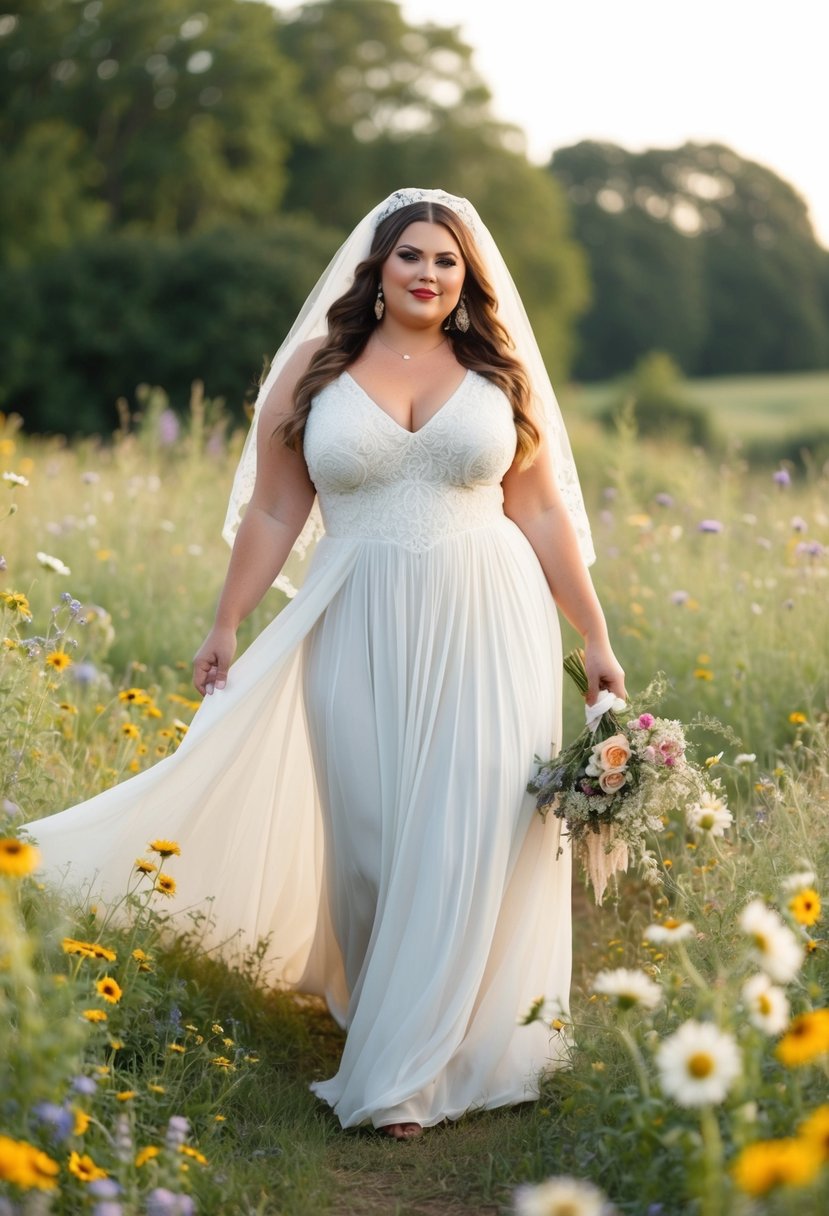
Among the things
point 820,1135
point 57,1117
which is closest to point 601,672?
point 57,1117

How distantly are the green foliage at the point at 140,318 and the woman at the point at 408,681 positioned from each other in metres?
19.5

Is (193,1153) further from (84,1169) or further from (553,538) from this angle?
(553,538)

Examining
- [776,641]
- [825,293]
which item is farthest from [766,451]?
[825,293]

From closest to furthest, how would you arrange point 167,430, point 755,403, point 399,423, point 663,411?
point 399,423, point 167,430, point 663,411, point 755,403

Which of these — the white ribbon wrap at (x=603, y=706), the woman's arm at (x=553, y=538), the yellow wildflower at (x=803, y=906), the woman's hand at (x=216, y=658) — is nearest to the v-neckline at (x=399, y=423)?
the woman's arm at (x=553, y=538)

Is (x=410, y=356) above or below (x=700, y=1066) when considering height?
above

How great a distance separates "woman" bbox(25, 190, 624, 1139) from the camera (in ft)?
11.3

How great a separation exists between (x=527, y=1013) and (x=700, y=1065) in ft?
4.57

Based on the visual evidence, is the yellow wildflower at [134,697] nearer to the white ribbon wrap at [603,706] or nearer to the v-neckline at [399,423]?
the v-neckline at [399,423]

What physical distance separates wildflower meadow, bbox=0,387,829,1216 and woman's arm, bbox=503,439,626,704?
44cm

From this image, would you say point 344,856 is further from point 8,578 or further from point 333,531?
point 8,578

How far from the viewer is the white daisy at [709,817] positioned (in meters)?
2.79

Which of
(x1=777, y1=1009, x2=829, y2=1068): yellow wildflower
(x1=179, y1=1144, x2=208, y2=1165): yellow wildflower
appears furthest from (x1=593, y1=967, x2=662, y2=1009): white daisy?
(x1=179, y1=1144, x2=208, y2=1165): yellow wildflower

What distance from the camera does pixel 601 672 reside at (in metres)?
3.67
